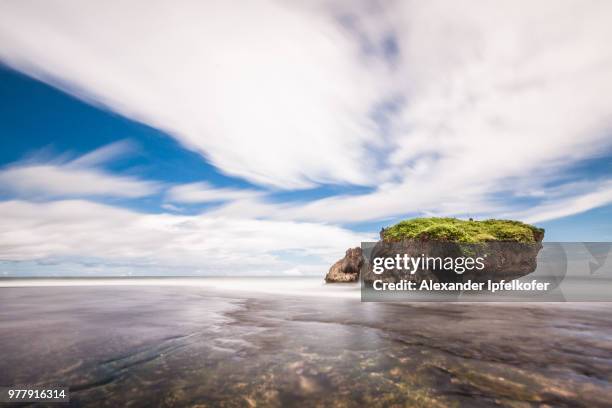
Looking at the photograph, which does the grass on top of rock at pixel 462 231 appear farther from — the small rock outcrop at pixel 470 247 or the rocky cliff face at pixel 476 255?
the rocky cliff face at pixel 476 255

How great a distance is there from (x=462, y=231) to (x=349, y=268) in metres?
19.0

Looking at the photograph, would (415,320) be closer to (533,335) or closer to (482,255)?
(533,335)

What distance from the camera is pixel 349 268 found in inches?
1641

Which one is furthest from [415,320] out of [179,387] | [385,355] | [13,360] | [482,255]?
[482,255]

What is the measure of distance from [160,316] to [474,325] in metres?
10.8

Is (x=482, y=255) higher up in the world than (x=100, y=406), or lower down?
higher up

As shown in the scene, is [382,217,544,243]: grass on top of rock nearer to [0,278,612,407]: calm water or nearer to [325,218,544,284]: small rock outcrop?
[325,218,544,284]: small rock outcrop

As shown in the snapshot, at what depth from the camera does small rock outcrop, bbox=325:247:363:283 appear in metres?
41.5

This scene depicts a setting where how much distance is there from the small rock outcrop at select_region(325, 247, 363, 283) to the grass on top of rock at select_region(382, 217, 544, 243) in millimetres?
13051

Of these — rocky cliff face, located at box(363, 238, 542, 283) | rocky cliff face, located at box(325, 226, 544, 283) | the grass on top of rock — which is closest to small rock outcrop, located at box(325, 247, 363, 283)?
the grass on top of rock

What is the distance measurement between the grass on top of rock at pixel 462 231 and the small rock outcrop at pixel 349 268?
13.1 m

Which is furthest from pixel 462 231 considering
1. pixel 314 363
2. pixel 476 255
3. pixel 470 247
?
pixel 314 363

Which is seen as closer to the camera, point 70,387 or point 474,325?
point 70,387

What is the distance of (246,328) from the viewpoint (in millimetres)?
8812
